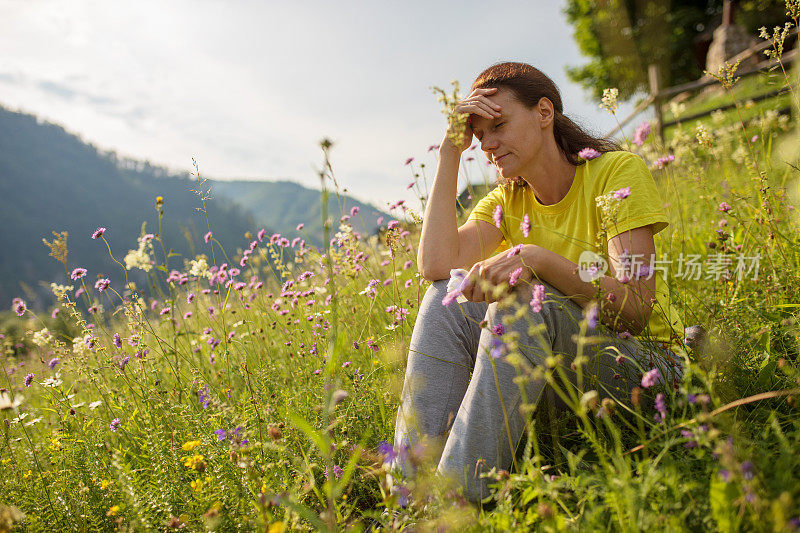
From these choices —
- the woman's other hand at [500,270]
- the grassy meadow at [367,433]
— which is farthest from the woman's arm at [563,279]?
the grassy meadow at [367,433]

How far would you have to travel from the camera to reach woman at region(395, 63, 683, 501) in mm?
1433

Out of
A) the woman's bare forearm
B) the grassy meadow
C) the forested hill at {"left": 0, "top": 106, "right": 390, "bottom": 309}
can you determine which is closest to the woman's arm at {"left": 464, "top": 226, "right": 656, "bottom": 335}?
the grassy meadow

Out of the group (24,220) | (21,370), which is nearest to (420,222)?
(21,370)

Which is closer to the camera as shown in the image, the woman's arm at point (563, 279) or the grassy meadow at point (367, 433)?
the grassy meadow at point (367, 433)

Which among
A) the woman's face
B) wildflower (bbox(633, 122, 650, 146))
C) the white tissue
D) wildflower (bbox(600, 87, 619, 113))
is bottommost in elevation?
the white tissue

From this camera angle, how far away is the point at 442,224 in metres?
2.13

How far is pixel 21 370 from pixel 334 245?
339 cm

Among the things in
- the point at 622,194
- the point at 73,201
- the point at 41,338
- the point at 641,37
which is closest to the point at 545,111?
the point at 622,194

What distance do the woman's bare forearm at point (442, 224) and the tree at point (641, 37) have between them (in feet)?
77.6

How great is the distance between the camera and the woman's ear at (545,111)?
6.86ft

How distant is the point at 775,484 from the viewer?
2.95 ft

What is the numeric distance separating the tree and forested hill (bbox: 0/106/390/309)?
58620mm

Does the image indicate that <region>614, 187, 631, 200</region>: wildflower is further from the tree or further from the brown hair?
the tree

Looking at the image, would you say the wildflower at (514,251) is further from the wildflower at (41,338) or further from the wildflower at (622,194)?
the wildflower at (41,338)
